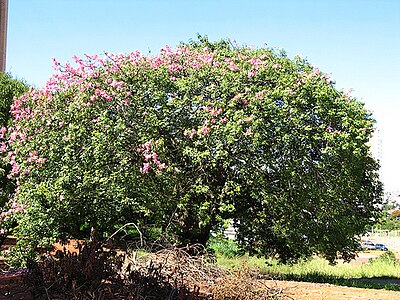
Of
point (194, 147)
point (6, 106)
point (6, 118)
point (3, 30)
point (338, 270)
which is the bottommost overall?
point (338, 270)

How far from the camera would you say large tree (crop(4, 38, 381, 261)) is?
31.4 ft

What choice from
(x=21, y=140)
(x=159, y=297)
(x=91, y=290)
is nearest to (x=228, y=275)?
(x=159, y=297)

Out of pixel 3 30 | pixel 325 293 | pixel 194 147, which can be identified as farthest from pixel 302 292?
pixel 3 30

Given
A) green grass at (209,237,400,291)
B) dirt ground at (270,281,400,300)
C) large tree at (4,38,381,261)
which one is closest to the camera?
dirt ground at (270,281,400,300)

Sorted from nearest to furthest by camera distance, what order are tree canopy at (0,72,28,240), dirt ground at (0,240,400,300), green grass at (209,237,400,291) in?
dirt ground at (0,240,400,300)
tree canopy at (0,72,28,240)
green grass at (209,237,400,291)

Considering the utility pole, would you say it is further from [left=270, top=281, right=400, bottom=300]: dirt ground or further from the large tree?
[left=270, top=281, right=400, bottom=300]: dirt ground

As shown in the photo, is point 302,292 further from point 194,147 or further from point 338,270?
point 338,270

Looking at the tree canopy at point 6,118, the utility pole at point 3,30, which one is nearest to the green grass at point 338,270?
the tree canopy at point 6,118

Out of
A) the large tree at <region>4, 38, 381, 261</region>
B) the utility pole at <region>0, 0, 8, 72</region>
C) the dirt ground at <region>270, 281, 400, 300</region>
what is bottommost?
the dirt ground at <region>270, 281, 400, 300</region>

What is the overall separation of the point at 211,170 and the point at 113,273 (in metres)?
4.68

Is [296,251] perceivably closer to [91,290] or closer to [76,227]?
[76,227]

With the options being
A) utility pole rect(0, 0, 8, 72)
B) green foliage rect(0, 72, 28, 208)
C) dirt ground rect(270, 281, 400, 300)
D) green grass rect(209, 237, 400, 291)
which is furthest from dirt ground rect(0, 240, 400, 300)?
utility pole rect(0, 0, 8, 72)

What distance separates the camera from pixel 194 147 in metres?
9.70

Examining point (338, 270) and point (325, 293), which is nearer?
point (325, 293)
